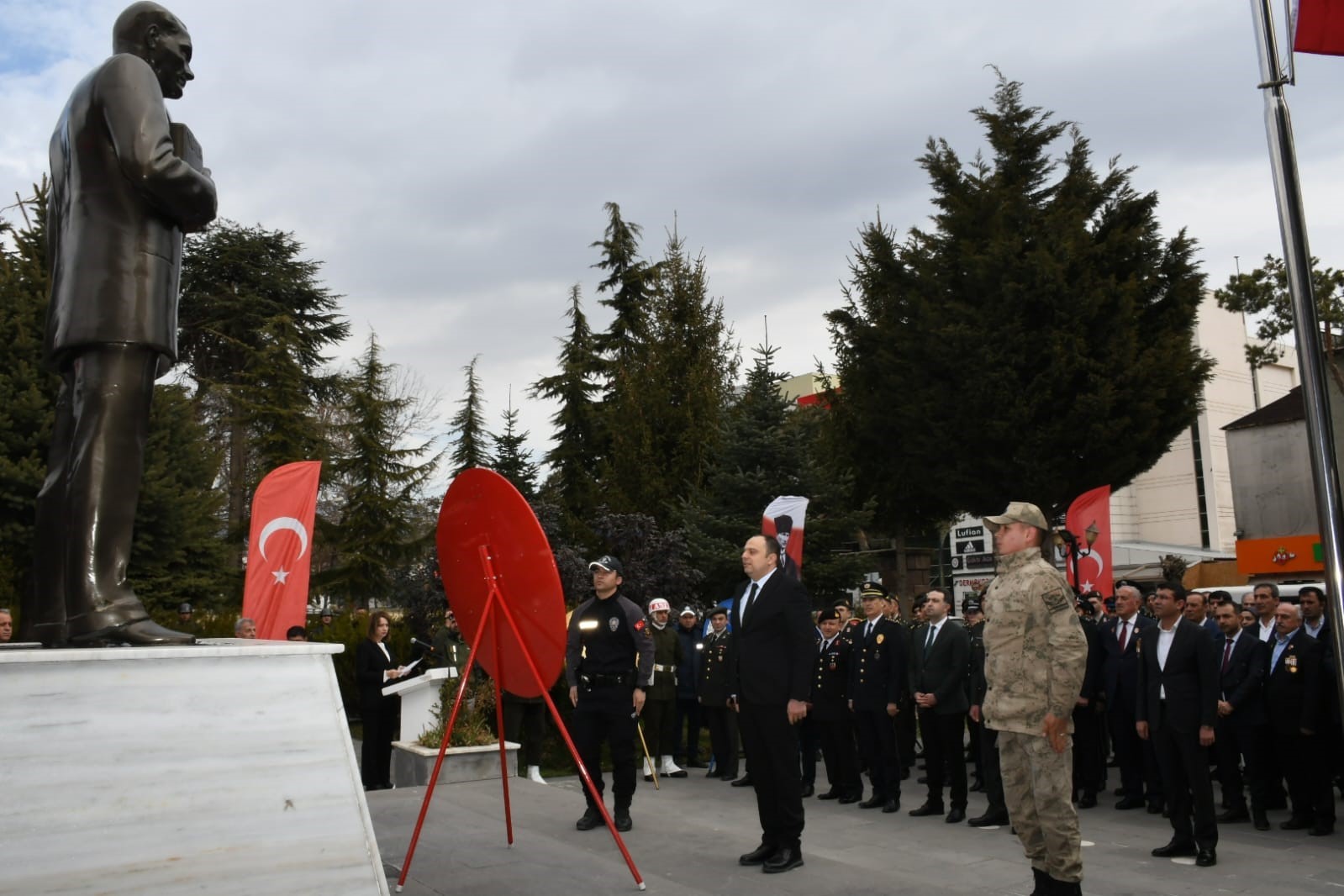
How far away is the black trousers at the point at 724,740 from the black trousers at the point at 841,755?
1.70 meters

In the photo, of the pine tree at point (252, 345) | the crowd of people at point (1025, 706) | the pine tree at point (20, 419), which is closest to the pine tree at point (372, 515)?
the pine tree at point (252, 345)

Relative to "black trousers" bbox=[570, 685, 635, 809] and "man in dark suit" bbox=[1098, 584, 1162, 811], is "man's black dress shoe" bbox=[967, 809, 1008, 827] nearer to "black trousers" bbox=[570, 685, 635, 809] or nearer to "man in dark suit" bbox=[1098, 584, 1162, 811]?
"man in dark suit" bbox=[1098, 584, 1162, 811]

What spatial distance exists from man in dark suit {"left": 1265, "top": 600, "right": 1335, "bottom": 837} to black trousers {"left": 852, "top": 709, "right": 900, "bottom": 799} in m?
3.09

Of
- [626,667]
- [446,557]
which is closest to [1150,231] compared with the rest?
[626,667]

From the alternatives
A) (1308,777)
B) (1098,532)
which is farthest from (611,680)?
(1098,532)

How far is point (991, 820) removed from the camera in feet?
27.4

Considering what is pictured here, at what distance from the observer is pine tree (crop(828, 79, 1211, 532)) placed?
21234 millimetres

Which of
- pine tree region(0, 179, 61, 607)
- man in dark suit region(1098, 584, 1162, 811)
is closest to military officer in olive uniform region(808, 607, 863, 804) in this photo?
man in dark suit region(1098, 584, 1162, 811)

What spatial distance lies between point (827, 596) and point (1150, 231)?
433 inches

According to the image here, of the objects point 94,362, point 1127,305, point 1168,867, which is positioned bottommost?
point 1168,867

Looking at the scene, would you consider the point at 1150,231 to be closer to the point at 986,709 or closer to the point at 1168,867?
the point at 1168,867

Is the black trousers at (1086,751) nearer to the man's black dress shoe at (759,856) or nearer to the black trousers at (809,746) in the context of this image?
the black trousers at (809,746)

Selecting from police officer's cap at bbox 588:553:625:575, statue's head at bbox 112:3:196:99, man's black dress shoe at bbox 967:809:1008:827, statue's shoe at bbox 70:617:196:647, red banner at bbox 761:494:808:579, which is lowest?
man's black dress shoe at bbox 967:809:1008:827

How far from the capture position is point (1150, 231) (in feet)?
74.5
